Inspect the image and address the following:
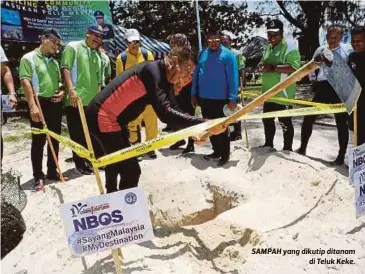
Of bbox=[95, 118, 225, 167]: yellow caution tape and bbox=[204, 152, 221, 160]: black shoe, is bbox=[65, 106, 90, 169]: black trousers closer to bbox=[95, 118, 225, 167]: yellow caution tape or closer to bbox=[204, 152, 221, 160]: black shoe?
bbox=[204, 152, 221, 160]: black shoe

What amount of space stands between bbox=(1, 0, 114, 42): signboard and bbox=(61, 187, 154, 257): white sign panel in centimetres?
951

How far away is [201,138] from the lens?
129 inches

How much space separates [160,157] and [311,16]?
1756cm

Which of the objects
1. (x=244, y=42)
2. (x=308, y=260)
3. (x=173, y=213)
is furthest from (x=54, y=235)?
(x=244, y=42)

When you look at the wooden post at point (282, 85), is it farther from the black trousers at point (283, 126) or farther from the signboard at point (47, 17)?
the signboard at point (47, 17)

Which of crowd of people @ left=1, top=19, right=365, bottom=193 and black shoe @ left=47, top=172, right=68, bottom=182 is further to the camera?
black shoe @ left=47, top=172, right=68, bottom=182

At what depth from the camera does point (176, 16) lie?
22.6 m

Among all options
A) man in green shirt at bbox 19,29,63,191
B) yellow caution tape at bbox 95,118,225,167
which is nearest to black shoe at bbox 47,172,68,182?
man in green shirt at bbox 19,29,63,191

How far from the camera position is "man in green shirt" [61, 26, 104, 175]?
4.75m

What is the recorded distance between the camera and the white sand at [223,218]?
125 inches

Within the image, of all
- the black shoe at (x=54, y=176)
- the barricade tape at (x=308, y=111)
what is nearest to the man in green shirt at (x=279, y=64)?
the barricade tape at (x=308, y=111)

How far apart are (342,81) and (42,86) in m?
3.45

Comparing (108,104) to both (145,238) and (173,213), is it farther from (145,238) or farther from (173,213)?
(173,213)

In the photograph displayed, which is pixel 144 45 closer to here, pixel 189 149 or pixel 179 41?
pixel 189 149
